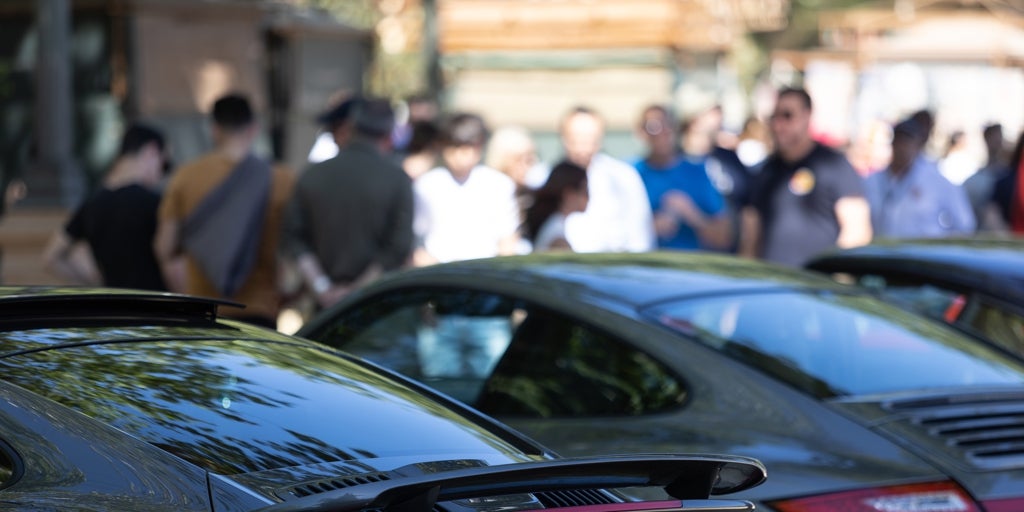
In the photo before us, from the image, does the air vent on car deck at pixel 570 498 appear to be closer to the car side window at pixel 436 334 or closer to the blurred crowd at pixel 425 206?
the car side window at pixel 436 334

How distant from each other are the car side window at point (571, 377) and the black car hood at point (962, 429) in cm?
54

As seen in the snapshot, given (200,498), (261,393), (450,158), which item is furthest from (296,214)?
→ (200,498)

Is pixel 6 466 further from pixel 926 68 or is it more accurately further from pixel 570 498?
pixel 926 68

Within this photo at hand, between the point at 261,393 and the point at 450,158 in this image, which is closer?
the point at 261,393

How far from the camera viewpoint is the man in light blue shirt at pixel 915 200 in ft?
34.2

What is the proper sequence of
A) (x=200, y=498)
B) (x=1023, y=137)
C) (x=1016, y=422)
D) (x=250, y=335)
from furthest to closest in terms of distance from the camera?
(x=1023, y=137) < (x=1016, y=422) < (x=250, y=335) < (x=200, y=498)

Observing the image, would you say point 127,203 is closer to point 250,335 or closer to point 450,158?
point 450,158

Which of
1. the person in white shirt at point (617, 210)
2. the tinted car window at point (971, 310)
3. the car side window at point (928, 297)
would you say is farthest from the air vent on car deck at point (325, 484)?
the person in white shirt at point (617, 210)

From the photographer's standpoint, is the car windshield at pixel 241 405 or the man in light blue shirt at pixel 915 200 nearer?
the car windshield at pixel 241 405

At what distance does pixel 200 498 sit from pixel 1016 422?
2939 mm

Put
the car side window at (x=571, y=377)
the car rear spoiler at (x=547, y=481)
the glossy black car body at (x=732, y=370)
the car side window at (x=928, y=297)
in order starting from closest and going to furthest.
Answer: the car rear spoiler at (x=547, y=481), the glossy black car body at (x=732, y=370), the car side window at (x=571, y=377), the car side window at (x=928, y=297)

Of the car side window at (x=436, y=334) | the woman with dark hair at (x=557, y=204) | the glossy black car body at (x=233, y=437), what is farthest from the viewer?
the woman with dark hair at (x=557, y=204)

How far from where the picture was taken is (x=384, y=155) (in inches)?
316

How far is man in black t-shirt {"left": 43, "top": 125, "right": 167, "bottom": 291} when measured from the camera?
7324mm
